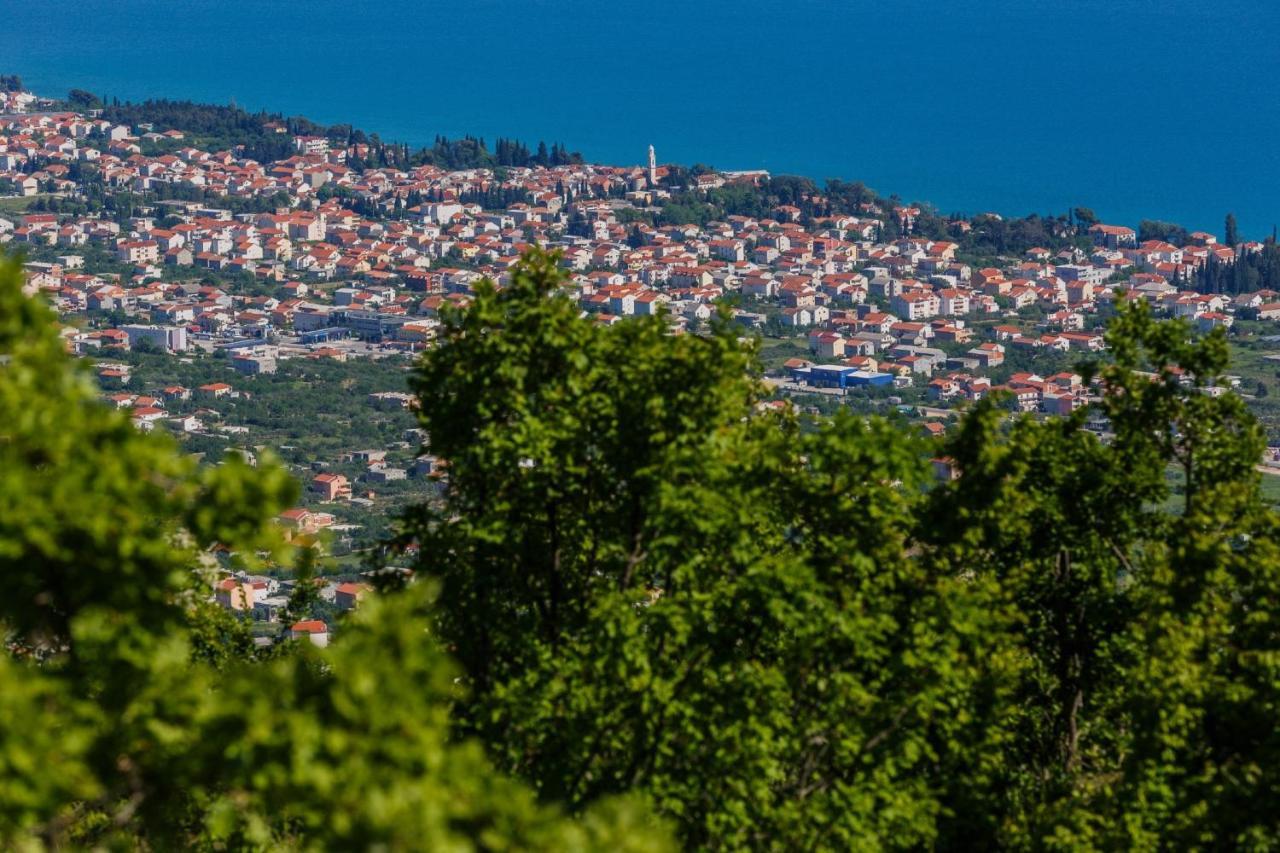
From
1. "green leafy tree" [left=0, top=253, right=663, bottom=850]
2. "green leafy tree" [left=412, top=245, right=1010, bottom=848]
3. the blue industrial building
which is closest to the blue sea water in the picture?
the blue industrial building

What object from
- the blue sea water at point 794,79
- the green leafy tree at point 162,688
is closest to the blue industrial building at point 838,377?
the blue sea water at point 794,79

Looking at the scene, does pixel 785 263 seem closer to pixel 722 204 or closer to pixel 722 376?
pixel 722 204

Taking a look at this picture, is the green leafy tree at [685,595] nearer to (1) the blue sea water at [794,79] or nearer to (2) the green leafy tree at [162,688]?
(2) the green leafy tree at [162,688]

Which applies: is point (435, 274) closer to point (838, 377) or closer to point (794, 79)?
point (838, 377)

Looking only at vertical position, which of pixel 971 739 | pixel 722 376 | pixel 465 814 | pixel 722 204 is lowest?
pixel 971 739

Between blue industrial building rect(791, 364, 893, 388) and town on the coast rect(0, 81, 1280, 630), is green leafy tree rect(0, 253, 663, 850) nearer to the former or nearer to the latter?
town on the coast rect(0, 81, 1280, 630)

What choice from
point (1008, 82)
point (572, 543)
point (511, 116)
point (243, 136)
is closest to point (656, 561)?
point (572, 543)
